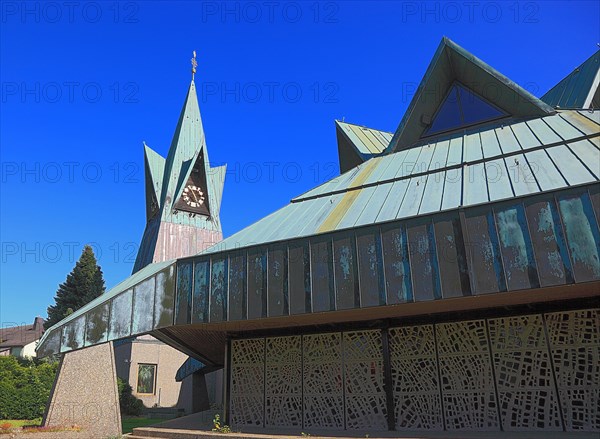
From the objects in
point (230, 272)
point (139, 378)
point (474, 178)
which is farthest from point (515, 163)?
point (139, 378)

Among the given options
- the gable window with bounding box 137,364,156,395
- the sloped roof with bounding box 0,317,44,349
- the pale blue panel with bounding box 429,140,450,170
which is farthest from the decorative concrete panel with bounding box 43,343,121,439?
the sloped roof with bounding box 0,317,44,349

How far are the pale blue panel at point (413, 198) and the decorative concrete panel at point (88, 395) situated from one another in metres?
8.29

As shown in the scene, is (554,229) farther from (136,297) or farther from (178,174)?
(178,174)

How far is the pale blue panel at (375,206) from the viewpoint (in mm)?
10488

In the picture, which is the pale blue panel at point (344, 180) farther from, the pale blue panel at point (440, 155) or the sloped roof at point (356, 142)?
the sloped roof at point (356, 142)

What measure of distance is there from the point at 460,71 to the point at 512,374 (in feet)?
34.9

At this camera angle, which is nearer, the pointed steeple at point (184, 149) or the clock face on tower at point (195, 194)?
the pointed steeple at point (184, 149)

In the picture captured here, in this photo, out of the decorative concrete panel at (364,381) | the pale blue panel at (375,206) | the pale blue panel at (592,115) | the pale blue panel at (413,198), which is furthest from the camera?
the pale blue panel at (592,115)

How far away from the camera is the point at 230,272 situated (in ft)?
37.0

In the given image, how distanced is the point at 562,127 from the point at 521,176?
378 centimetres

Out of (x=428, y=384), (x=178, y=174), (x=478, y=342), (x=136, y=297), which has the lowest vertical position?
(x=428, y=384)

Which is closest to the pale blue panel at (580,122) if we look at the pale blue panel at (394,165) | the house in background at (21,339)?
the pale blue panel at (394,165)

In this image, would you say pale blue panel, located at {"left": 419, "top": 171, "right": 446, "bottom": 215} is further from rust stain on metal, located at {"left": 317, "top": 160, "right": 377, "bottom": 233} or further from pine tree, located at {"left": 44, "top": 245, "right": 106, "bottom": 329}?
pine tree, located at {"left": 44, "top": 245, "right": 106, "bottom": 329}

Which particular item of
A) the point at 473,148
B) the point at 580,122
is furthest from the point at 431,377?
the point at 580,122
